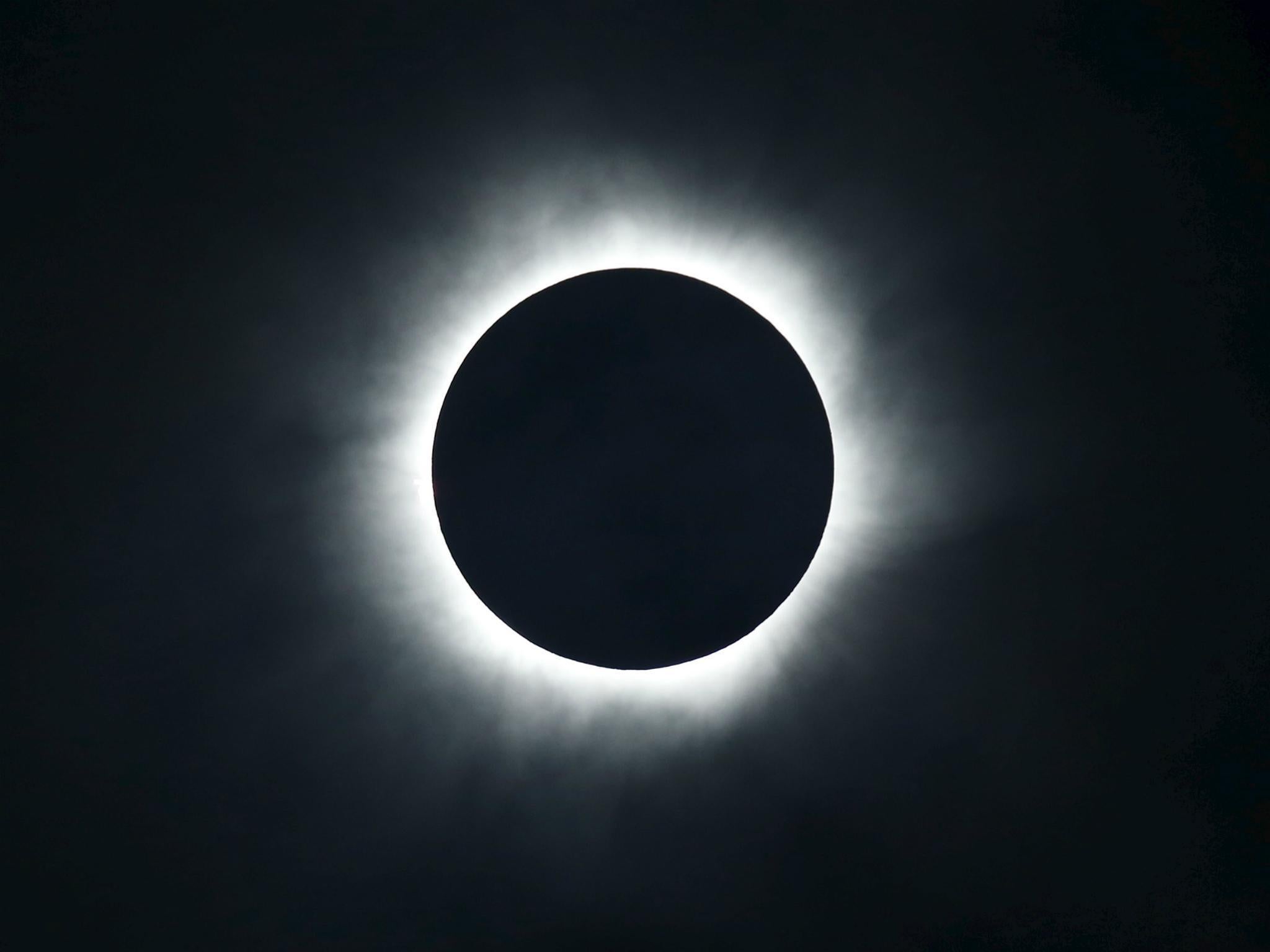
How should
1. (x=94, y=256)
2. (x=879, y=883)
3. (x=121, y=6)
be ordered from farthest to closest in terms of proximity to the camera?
(x=879, y=883), (x=94, y=256), (x=121, y=6)

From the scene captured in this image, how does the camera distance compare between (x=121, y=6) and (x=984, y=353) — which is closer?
(x=121, y=6)

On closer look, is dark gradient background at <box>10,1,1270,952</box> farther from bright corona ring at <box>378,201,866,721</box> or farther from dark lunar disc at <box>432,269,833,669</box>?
dark lunar disc at <box>432,269,833,669</box>

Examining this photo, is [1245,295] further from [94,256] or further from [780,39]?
[94,256]

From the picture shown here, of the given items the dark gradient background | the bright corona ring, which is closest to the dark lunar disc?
the bright corona ring

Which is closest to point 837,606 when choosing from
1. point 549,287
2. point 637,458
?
point 637,458

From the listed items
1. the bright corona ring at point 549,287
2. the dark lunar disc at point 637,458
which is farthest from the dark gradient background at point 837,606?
the dark lunar disc at point 637,458

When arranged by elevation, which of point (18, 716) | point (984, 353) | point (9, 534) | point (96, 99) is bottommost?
point (18, 716)

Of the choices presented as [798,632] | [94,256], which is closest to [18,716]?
[94,256]
